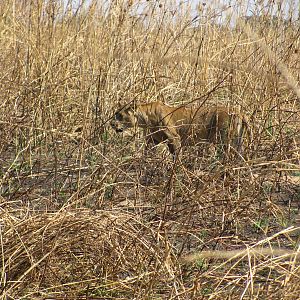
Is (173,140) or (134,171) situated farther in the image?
(173,140)

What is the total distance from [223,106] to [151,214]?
75.2 inches

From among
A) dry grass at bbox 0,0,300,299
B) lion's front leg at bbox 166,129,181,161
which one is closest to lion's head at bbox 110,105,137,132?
dry grass at bbox 0,0,300,299

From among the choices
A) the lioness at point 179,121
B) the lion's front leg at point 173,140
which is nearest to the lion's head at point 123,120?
the lioness at point 179,121

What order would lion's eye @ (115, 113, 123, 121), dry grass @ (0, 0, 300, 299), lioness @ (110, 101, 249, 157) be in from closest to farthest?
dry grass @ (0, 0, 300, 299)
lioness @ (110, 101, 249, 157)
lion's eye @ (115, 113, 123, 121)

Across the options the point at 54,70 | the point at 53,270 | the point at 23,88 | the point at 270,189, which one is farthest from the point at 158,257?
the point at 54,70

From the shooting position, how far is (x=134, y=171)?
4.34 meters

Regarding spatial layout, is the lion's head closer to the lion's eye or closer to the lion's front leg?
the lion's eye

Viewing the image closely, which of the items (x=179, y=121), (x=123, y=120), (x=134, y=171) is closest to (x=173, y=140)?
(x=179, y=121)

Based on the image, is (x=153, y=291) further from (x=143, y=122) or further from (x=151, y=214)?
(x=143, y=122)

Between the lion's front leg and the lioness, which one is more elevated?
the lioness

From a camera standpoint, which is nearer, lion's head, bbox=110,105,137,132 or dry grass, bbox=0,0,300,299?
dry grass, bbox=0,0,300,299

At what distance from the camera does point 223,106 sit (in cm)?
506

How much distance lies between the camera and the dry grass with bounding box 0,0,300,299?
97.8 inches

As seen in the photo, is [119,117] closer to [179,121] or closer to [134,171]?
[179,121]
